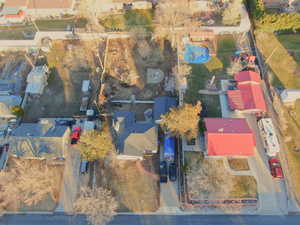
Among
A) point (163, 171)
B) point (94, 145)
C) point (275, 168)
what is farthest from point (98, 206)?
point (275, 168)

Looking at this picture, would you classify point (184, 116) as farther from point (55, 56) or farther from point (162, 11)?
point (55, 56)

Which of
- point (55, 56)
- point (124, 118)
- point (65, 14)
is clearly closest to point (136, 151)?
point (124, 118)

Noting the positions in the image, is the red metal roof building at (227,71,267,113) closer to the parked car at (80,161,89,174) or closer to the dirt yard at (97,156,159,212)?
the dirt yard at (97,156,159,212)

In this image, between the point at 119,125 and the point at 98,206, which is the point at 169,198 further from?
the point at 119,125

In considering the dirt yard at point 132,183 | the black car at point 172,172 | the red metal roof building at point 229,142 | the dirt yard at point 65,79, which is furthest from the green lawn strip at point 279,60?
the dirt yard at point 65,79

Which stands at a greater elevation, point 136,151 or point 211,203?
point 136,151

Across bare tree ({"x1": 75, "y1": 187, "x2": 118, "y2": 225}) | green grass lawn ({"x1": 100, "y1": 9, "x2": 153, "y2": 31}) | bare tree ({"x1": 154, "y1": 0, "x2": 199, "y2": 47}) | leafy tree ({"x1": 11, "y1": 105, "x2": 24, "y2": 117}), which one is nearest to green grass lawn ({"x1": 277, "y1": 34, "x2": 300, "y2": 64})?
bare tree ({"x1": 154, "y1": 0, "x2": 199, "y2": 47})
